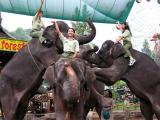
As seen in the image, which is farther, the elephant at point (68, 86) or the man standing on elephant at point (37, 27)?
the man standing on elephant at point (37, 27)

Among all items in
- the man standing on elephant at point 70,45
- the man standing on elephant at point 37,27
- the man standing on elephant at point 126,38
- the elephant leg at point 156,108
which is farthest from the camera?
the man standing on elephant at point 126,38

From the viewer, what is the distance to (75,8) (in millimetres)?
31547

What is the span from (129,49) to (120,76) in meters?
0.82

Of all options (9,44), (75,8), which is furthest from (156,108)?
(75,8)

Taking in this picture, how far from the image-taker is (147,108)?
14.6m

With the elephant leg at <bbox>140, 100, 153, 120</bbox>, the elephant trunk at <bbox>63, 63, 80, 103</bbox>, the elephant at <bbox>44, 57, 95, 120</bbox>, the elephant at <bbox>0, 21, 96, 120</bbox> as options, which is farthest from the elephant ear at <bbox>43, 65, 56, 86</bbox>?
the elephant leg at <bbox>140, 100, 153, 120</bbox>

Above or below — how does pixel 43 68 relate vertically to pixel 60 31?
below

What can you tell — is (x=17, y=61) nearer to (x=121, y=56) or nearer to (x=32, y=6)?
(x=121, y=56)

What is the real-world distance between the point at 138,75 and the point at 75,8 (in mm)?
17743

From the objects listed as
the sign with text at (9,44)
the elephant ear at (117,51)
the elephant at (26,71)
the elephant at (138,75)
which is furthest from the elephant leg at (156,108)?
the sign with text at (9,44)

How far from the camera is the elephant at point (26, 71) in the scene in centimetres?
1251

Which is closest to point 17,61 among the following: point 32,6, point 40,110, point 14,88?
point 14,88

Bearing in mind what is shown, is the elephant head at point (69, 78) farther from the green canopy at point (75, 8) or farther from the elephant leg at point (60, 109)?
the green canopy at point (75, 8)

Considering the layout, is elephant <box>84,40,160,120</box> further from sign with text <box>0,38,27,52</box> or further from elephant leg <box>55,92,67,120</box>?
sign with text <box>0,38,27,52</box>
